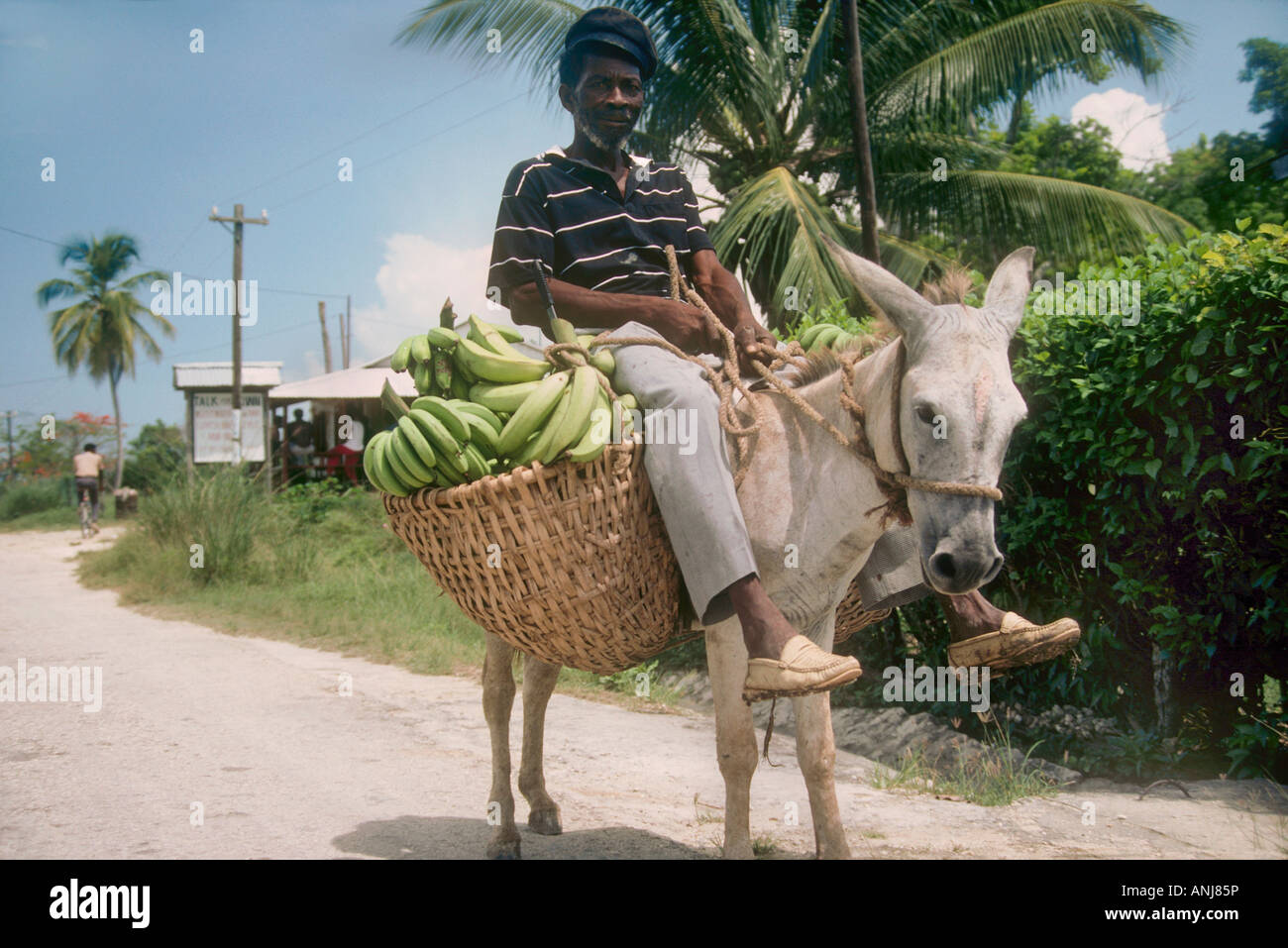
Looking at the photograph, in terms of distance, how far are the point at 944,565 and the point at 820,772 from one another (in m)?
1.24

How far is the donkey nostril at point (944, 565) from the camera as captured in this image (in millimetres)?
2471

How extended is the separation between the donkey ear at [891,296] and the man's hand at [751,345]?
0.76 m

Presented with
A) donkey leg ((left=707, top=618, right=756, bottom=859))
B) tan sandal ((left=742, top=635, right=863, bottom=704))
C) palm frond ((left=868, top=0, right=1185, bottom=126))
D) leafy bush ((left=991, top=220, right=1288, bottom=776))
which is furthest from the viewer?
palm frond ((left=868, top=0, right=1185, bottom=126))

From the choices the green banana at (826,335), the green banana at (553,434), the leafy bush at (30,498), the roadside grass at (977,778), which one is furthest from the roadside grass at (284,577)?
the leafy bush at (30,498)

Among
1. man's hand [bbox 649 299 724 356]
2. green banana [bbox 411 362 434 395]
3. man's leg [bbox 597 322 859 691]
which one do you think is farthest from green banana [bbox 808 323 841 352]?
green banana [bbox 411 362 434 395]

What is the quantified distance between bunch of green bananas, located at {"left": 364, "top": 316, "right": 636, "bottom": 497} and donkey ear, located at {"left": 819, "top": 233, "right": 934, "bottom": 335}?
0.92 meters

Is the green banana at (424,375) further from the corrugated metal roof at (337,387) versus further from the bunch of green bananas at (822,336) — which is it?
the corrugated metal roof at (337,387)

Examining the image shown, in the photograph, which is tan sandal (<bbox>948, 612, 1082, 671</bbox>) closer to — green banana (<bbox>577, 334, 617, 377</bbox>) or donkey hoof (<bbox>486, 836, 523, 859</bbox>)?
green banana (<bbox>577, 334, 617, 377</bbox>)

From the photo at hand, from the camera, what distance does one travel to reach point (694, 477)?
298cm

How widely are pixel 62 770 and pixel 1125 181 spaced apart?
24.4m

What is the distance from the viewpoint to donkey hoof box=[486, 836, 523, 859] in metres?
3.81
